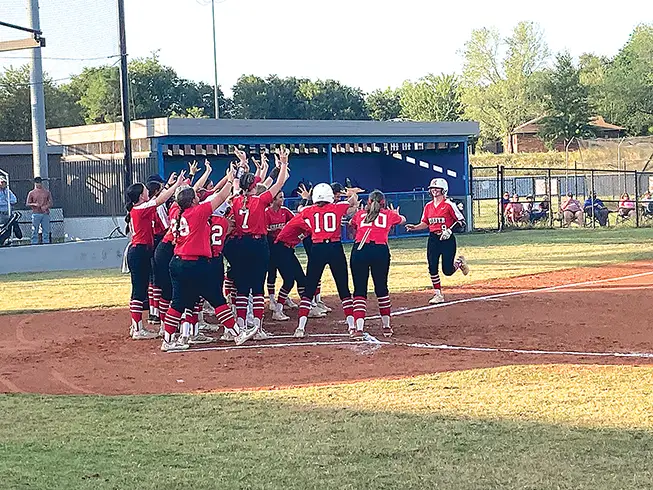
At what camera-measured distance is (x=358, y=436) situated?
6.95 metres

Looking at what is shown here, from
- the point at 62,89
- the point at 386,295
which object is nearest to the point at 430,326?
the point at 386,295

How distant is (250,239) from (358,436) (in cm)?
546

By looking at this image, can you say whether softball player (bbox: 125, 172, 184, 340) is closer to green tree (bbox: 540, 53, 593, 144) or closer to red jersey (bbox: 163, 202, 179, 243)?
red jersey (bbox: 163, 202, 179, 243)

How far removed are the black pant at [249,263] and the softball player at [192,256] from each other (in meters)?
0.72

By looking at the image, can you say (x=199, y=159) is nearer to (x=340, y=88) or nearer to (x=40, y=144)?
(x=40, y=144)

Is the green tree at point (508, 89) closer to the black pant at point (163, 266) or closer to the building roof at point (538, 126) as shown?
the building roof at point (538, 126)

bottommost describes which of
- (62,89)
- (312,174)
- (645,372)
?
(645,372)

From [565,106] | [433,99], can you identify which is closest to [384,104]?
[433,99]

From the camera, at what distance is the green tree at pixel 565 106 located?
265 ft

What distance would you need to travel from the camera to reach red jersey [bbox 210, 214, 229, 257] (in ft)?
37.6

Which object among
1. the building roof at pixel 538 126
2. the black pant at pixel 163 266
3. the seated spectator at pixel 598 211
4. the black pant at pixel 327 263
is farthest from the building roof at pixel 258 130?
the building roof at pixel 538 126

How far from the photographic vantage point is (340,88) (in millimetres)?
79938

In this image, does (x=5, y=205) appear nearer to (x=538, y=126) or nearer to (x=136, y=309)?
(x=136, y=309)

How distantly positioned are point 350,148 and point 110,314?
2292 centimetres
